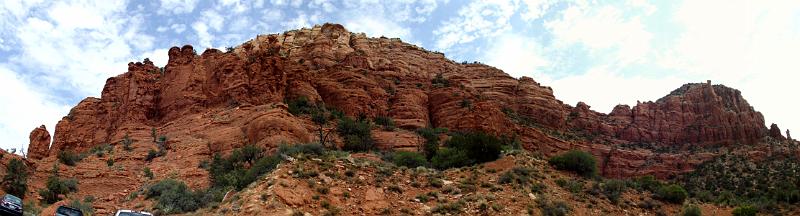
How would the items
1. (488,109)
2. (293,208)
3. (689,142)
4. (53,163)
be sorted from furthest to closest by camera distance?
(689,142)
(488,109)
(53,163)
(293,208)

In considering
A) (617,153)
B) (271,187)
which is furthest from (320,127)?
(617,153)

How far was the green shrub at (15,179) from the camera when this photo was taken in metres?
32.1

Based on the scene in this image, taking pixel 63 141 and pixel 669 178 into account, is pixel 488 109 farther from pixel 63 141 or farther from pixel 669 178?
pixel 63 141

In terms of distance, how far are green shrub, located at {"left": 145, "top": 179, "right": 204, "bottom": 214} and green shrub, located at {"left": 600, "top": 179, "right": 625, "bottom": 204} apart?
19.9m

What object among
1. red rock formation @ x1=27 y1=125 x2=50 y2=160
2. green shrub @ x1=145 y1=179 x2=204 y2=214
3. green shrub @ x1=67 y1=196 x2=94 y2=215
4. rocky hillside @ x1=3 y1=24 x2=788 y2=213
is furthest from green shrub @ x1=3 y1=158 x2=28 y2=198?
red rock formation @ x1=27 y1=125 x2=50 y2=160

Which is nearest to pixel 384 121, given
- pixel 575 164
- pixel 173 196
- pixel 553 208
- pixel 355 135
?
pixel 355 135

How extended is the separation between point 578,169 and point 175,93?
29700 mm

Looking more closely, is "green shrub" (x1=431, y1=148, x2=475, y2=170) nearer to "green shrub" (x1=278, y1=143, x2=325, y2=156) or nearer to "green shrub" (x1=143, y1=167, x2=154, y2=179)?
"green shrub" (x1=278, y1=143, x2=325, y2=156)

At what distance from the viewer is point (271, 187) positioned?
2656 centimetres

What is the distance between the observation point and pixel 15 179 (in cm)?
3244

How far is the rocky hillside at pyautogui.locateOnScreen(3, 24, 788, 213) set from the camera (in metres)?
41.8

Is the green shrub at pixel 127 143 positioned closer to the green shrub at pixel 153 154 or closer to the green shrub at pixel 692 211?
the green shrub at pixel 153 154

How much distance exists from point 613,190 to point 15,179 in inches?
1164

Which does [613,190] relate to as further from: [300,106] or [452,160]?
[300,106]
